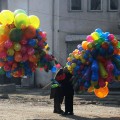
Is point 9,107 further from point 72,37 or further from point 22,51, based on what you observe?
point 72,37

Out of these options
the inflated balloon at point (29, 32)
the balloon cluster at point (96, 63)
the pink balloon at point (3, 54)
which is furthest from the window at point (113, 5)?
the pink balloon at point (3, 54)

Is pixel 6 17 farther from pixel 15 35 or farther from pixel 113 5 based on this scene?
pixel 113 5

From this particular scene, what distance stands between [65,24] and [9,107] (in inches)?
498

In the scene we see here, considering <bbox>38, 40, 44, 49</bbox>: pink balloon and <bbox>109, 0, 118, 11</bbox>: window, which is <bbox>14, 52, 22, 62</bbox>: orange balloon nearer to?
<bbox>38, 40, 44, 49</bbox>: pink balloon

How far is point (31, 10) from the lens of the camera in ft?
108

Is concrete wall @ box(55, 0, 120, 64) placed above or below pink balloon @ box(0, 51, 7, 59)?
above

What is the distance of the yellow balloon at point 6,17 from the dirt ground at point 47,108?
330 centimetres

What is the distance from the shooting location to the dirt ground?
1683cm

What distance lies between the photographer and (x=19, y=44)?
15.0m

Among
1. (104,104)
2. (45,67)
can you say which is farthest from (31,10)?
(45,67)

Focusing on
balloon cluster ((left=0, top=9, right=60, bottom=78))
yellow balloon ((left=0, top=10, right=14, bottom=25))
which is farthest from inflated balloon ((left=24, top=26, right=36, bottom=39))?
yellow balloon ((left=0, top=10, right=14, bottom=25))

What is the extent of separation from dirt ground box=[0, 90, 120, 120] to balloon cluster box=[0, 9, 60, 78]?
2.05 meters

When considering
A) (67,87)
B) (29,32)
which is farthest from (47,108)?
(29,32)

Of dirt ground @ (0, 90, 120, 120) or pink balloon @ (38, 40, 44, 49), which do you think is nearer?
pink balloon @ (38, 40, 44, 49)
